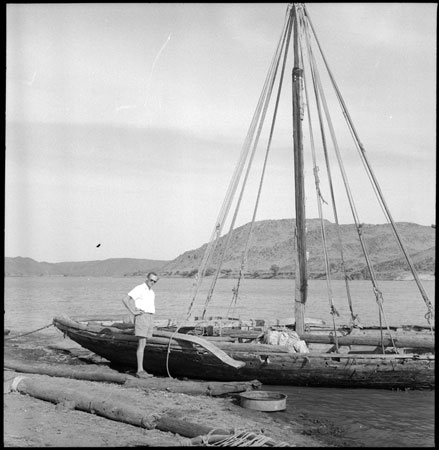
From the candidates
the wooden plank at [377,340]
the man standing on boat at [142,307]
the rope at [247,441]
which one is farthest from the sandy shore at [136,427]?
the wooden plank at [377,340]

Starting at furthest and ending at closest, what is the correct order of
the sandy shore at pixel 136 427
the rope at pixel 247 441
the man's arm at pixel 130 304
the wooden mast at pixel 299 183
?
the wooden mast at pixel 299 183 < the man's arm at pixel 130 304 < the sandy shore at pixel 136 427 < the rope at pixel 247 441

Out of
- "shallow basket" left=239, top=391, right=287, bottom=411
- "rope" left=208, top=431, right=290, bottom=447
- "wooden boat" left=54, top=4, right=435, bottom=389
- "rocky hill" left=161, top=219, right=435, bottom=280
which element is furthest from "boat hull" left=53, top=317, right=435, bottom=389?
"rocky hill" left=161, top=219, right=435, bottom=280

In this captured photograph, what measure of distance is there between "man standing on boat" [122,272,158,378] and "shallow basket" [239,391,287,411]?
2501 millimetres

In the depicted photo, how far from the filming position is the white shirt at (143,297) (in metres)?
11.3

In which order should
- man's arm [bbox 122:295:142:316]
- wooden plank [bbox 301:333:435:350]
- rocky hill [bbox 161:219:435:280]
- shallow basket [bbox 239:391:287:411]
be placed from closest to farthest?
shallow basket [bbox 239:391:287:411], man's arm [bbox 122:295:142:316], wooden plank [bbox 301:333:435:350], rocky hill [bbox 161:219:435:280]

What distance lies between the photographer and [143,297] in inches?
447

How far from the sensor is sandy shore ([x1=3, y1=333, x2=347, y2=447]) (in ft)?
25.0

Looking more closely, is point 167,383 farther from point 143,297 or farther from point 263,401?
point 263,401

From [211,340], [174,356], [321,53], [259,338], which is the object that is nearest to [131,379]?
[174,356]

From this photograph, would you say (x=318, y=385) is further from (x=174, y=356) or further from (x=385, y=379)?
(x=174, y=356)

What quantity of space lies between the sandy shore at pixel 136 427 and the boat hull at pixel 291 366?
4.88 feet

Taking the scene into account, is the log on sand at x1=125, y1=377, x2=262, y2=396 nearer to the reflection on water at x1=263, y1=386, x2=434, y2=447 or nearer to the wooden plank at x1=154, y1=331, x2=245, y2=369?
the wooden plank at x1=154, y1=331, x2=245, y2=369

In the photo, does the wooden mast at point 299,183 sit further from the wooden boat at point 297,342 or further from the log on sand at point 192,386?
the log on sand at point 192,386

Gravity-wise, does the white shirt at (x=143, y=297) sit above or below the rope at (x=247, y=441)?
above
